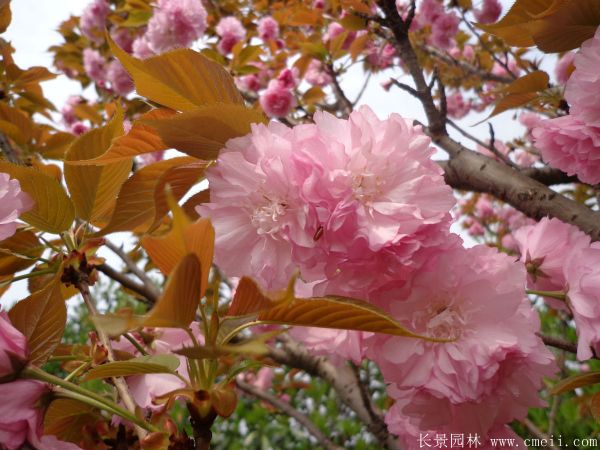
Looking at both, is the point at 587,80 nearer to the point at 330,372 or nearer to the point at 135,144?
the point at 135,144

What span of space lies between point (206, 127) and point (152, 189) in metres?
0.12

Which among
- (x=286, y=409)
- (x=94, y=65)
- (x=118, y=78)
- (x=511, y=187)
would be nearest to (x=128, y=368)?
(x=511, y=187)

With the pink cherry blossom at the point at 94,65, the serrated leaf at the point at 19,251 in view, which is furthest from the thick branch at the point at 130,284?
the pink cherry blossom at the point at 94,65

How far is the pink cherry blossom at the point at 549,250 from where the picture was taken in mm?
670

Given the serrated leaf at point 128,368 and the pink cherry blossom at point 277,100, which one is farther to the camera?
the pink cherry blossom at point 277,100

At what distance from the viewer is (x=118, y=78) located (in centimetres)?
236

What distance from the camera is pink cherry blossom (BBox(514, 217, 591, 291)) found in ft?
2.20

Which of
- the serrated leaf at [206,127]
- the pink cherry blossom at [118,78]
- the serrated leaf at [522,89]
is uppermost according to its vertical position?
the pink cherry blossom at [118,78]

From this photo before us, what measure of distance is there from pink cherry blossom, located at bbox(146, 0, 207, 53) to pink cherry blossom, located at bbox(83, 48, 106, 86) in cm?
73

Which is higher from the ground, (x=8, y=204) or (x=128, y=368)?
(x=8, y=204)

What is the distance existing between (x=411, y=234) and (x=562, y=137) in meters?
0.38

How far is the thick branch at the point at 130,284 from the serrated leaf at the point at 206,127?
45 centimetres

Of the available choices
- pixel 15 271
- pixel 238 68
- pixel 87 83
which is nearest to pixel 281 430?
pixel 238 68

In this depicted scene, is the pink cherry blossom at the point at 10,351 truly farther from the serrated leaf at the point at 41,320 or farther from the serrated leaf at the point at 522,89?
the serrated leaf at the point at 522,89
